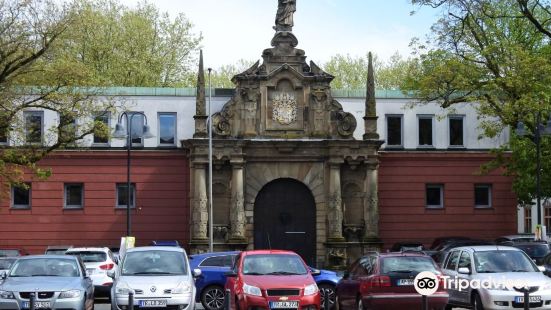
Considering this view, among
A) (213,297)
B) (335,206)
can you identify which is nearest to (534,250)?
(213,297)

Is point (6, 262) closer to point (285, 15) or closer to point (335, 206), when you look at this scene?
point (335, 206)

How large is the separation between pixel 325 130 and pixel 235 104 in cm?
448

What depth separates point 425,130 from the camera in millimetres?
51969

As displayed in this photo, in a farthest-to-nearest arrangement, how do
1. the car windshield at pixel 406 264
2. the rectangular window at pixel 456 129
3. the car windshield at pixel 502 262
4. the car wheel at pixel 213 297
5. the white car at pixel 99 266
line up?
the rectangular window at pixel 456 129
the white car at pixel 99 266
the car wheel at pixel 213 297
the car windshield at pixel 502 262
the car windshield at pixel 406 264

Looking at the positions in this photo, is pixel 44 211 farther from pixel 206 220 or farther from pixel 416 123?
pixel 416 123

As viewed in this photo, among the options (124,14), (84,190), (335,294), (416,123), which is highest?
(124,14)

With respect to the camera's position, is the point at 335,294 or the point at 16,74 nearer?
the point at 335,294

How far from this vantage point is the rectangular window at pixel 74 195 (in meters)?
49.6

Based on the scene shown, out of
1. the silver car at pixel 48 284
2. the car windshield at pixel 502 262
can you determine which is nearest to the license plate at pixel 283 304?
the silver car at pixel 48 284

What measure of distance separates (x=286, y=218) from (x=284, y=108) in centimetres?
528

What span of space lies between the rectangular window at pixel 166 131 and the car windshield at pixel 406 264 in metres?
27.0

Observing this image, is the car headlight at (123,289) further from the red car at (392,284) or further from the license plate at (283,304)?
the red car at (392,284)

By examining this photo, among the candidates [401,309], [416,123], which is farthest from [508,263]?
[416,123]

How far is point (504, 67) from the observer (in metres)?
45.4
